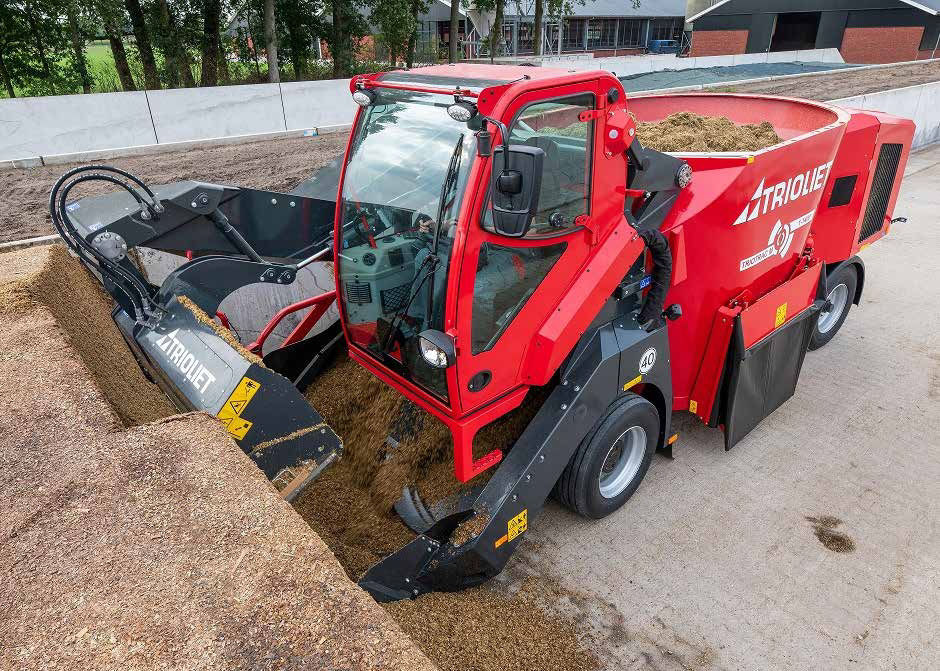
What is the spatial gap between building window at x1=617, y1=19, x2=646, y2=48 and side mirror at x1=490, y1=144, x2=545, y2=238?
155 feet

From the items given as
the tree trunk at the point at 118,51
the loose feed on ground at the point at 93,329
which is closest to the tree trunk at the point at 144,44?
the tree trunk at the point at 118,51

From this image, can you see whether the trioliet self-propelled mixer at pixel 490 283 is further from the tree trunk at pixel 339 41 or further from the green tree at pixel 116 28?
the tree trunk at pixel 339 41

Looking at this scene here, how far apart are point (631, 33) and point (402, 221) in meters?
48.0

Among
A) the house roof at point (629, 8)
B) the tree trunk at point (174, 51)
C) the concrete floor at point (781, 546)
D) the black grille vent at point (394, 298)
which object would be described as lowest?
the concrete floor at point (781, 546)

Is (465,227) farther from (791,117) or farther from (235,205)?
(791,117)

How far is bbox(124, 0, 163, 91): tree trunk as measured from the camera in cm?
1572

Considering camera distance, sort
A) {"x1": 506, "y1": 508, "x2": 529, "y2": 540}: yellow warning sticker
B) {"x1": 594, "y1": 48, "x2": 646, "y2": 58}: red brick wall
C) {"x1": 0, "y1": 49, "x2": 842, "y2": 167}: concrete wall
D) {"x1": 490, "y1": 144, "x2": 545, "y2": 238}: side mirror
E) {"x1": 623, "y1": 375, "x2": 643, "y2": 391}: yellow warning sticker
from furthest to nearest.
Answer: {"x1": 594, "y1": 48, "x2": 646, "y2": 58}: red brick wall, {"x1": 0, "y1": 49, "x2": 842, "y2": 167}: concrete wall, {"x1": 623, "y1": 375, "x2": 643, "y2": 391}: yellow warning sticker, {"x1": 506, "y1": 508, "x2": 529, "y2": 540}: yellow warning sticker, {"x1": 490, "y1": 144, "x2": 545, "y2": 238}: side mirror

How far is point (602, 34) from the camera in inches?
1700

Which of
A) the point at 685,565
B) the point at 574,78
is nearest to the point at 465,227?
the point at 574,78

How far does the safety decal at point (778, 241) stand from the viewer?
4.06 meters

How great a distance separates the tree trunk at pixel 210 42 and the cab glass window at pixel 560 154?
673 inches

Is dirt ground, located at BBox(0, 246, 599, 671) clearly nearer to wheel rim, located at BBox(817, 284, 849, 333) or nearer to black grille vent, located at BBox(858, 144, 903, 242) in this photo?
wheel rim, located at BBox(817, 284, 849, 333)

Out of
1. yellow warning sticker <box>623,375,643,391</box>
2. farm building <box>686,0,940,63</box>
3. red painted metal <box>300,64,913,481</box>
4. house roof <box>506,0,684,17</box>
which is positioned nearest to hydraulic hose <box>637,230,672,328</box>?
red painted metal <box>300,64,913,481</box>

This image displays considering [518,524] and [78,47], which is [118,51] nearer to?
[78,47]
